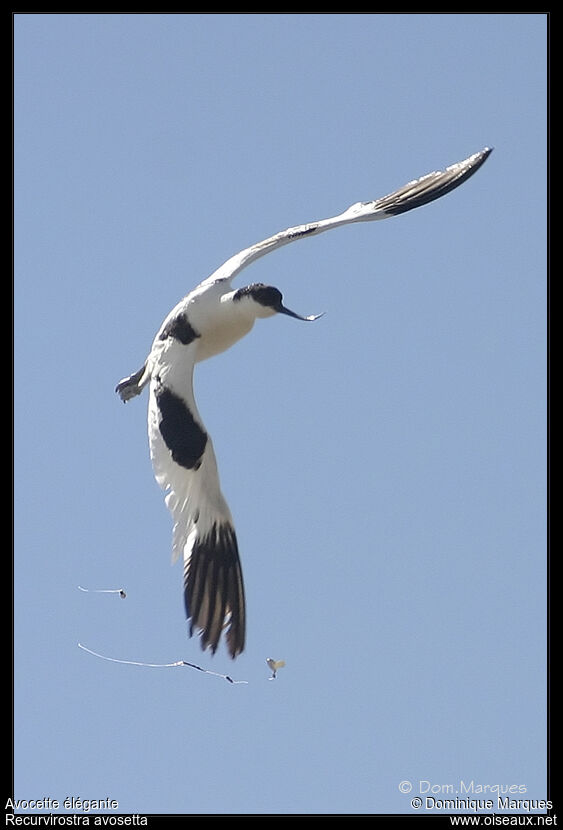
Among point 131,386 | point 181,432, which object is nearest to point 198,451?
point 181,432

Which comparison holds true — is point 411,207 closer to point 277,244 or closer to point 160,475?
point 277,244

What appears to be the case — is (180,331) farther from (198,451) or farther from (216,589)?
(216,589)

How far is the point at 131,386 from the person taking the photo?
1836 centimetres

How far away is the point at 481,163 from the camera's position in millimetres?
20234

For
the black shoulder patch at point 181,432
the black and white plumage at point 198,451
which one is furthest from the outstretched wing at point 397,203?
the black shoulder patch at point 181,432

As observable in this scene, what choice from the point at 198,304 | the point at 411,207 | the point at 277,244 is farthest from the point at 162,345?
the point at 411,207

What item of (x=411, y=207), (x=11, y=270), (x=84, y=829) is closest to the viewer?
(x=84, y=829)

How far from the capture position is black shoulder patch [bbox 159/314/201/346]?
57.6 ft

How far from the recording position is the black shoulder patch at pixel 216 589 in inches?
661

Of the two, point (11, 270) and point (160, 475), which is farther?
point (11, 270)

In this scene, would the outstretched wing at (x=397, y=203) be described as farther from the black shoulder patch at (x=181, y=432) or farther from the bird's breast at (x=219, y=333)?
the black shoulder patch at (x=181, y=432)

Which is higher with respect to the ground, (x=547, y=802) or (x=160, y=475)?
(x=160, y=475)

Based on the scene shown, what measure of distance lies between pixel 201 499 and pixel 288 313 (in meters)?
A: 1.84

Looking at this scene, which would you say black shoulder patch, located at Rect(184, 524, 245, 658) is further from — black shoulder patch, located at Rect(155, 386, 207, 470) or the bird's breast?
the bird's breast
